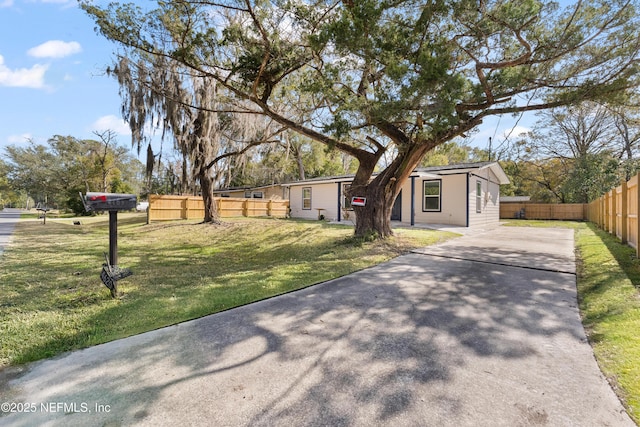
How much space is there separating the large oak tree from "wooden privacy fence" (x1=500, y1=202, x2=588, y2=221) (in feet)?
69.9

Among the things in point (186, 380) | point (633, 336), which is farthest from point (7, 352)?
point (633, 336)

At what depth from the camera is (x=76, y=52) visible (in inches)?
300

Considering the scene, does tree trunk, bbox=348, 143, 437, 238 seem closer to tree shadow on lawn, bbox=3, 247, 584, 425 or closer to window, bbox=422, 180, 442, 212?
tree shadow on lawn, bbox=3, 247, 584, 425

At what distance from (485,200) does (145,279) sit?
1624cm

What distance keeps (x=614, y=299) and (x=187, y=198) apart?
1671 cm

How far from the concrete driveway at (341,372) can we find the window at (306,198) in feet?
51.1

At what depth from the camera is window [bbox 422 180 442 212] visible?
1488 centimetres

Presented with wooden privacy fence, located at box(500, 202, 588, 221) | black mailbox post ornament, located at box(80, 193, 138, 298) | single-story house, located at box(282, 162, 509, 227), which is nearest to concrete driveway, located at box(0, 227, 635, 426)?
black mailbox post ornament, located at box(80, 193, 138, 298)

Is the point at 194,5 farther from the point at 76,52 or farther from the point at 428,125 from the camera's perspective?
the point at 428,125

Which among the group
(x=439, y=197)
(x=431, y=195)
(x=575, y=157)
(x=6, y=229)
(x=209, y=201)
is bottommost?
(x=6, y=229)

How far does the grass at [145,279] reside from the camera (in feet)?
9.86

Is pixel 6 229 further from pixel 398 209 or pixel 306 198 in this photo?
pixel 398 209

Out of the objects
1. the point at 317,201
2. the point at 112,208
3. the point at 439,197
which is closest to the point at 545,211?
the point at 439,197

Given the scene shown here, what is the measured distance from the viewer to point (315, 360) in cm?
244
